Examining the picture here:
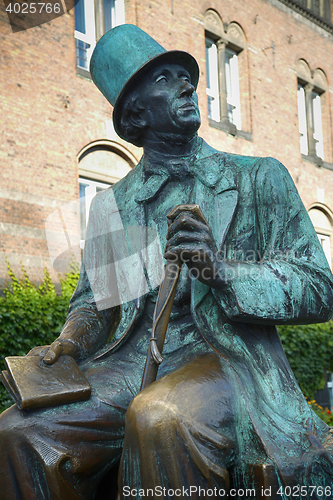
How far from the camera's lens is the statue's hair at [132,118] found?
7.89ft

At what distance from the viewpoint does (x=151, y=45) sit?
8.06 feet

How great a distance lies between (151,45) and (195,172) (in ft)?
1.89

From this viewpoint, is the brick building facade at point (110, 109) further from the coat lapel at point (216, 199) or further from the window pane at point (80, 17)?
the coat lapel at point (216, 199)

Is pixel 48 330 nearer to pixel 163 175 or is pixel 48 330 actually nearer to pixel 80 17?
pixel 163 175

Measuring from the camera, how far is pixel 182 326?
2197 millimetres

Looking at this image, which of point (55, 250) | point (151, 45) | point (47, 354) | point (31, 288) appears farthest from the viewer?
point (55, 250)

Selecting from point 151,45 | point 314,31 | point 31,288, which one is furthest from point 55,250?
point 314,31

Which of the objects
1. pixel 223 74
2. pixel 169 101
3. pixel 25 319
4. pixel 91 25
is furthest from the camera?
pixel 223 74

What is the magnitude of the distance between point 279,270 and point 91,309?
81 cm

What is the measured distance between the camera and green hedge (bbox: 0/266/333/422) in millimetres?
8023

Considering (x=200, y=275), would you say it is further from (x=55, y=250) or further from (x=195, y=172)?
(x=55, y=250)

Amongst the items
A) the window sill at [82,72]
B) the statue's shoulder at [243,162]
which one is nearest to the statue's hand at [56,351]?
the statue's shoulder at [243,162]
